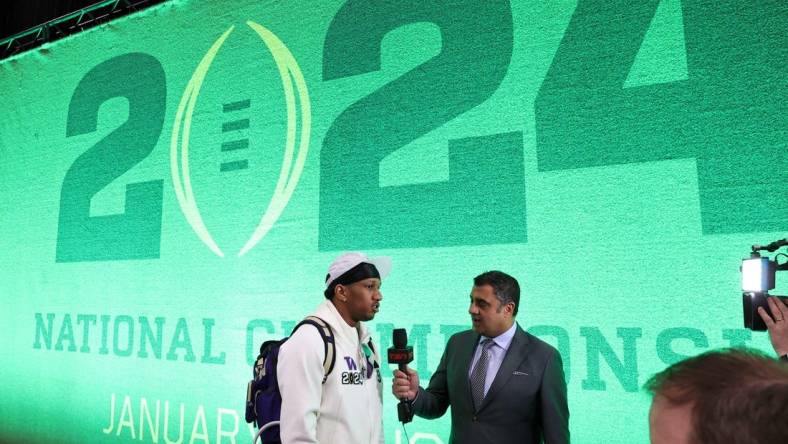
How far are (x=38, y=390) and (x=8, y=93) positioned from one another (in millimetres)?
2845

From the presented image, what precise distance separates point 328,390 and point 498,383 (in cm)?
58

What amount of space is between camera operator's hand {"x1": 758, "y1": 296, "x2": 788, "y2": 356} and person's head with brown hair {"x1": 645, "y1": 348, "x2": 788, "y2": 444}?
1080 mm

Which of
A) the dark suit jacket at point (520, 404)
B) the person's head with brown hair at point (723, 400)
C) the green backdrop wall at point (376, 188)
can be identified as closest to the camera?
the person's head with brown hair at point (723, 400)

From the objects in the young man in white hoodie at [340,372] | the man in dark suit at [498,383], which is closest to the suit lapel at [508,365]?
the man in dark suit at [498,383]

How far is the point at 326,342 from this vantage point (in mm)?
1632

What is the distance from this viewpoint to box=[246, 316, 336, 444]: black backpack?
163cm

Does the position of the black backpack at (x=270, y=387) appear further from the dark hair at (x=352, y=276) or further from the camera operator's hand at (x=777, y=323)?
the camera operator's hand at (x=777, y=323)

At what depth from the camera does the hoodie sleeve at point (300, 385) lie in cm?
150

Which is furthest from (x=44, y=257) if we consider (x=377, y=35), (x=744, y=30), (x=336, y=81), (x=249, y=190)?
(x=744, y=30)

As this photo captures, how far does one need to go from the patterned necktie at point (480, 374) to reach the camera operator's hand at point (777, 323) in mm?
847

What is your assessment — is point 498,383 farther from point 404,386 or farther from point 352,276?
point 352,276

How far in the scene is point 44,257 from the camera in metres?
4.70

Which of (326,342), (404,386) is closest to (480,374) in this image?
(404,386)

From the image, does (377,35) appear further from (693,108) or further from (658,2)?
(693,108)
